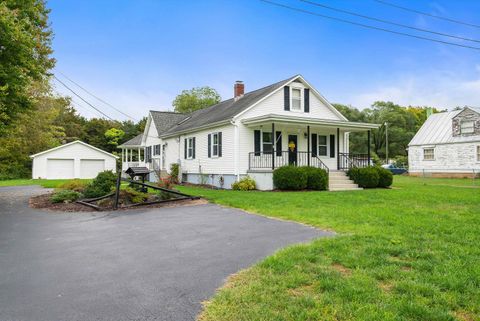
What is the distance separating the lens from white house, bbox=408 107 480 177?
2566 cm

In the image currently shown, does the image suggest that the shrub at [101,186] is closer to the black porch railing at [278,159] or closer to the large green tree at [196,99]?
the black porch railing at [278,159]

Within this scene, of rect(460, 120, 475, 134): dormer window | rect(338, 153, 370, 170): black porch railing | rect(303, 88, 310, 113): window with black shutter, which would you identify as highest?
rect(303, 88, 310, 113): window with black shutter

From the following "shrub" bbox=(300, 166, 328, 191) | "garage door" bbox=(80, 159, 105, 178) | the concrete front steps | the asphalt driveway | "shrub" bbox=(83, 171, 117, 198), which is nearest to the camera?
the asphalt driveway

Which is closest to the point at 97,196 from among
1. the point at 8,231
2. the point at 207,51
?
the point at 8,231

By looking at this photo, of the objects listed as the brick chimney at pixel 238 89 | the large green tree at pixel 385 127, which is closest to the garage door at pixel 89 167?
the brick chimney at pixel 238 89

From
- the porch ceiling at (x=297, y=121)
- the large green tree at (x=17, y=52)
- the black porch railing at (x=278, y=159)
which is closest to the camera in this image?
the large green tree at (x=17, y=52)

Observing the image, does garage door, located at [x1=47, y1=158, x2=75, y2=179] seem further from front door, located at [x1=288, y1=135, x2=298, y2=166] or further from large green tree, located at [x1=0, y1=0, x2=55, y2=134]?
front door, located at [x1=288, y1=135, x2=298, y2=166]

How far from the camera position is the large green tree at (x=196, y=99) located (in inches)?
1838

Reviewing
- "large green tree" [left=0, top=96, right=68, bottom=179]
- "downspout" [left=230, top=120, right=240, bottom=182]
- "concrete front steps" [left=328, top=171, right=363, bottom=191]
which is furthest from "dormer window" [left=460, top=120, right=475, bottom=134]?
"large green tree" [left=0, top=96, right=68, bottom=179]

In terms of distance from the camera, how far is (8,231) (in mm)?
7008

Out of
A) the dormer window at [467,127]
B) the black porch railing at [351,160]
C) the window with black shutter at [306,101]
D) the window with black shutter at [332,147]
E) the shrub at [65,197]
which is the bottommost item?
the shrub at [65,197]

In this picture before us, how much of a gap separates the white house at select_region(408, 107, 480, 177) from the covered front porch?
40.0 feet

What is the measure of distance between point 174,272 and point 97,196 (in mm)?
8614

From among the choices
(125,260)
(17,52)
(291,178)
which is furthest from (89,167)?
(125,260)
